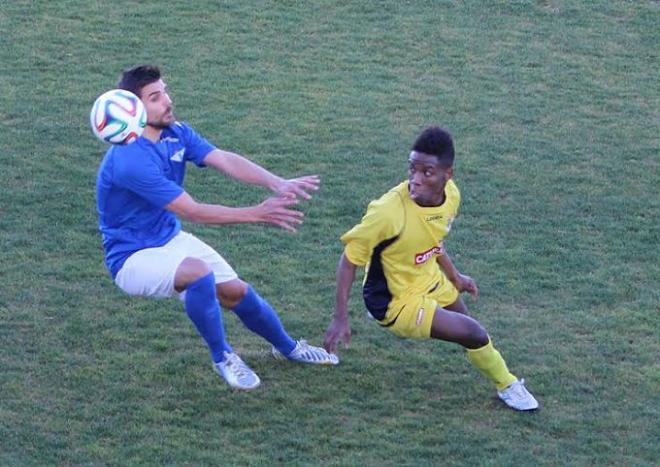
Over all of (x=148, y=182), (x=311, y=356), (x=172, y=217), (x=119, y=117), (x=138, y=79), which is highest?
(x=138, y=79)

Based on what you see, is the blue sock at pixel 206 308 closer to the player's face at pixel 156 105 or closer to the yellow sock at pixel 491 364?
the player's face at pixel 156 105

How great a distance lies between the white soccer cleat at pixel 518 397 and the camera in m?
6.04

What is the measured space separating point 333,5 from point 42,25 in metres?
→ 3.15

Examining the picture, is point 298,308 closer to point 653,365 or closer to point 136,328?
point 136,328

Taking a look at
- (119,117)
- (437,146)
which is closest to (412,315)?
(437,146)

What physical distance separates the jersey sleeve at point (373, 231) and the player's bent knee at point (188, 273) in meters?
0.74

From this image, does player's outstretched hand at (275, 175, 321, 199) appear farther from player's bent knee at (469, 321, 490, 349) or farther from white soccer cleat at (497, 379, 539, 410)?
white soccer cleat at (497, 379, 539, 410)

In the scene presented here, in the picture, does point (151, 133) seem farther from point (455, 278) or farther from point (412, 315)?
point (455, 278)

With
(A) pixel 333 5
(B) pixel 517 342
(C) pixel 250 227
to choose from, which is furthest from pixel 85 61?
(B) pixel 517 342

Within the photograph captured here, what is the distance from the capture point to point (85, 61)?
11.9 m

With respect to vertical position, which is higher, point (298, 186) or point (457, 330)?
point (298, 186)

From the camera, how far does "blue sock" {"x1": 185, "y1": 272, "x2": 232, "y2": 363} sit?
6.03 metres

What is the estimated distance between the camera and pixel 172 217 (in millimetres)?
6301

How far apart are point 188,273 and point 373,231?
0.94 meters
